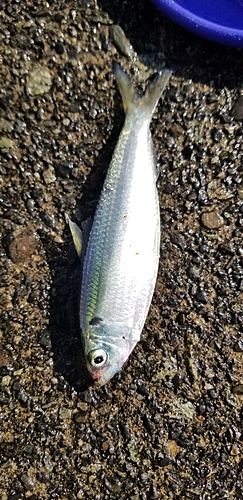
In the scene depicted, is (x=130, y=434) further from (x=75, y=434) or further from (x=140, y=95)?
(x=140, y=95)

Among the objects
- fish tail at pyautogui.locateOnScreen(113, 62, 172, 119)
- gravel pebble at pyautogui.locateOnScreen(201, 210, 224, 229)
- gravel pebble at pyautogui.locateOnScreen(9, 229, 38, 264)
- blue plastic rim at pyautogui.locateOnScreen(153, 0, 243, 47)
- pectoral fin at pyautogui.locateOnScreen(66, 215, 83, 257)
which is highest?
blue plastic rim at pyautogui.locateOnScreen(153, 0, 243, 47)

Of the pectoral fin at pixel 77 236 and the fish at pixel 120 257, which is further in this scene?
the pectoral fin at pixel 77 236

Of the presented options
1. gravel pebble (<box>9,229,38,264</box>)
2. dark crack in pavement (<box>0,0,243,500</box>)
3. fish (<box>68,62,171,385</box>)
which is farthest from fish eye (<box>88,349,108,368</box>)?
gravel pebble (<box>9,229,38,264</box>)

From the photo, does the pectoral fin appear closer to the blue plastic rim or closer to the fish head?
the fish head

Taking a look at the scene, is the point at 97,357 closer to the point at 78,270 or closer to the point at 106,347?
the point at 106,347

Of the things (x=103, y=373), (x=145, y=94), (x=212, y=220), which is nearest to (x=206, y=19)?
(x=145, y=94)

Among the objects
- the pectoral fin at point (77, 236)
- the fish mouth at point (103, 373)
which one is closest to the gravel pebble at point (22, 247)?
the pectoral fin at point (77, 236)

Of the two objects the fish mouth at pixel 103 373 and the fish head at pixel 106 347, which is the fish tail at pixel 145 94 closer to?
the fish head at pixel 106 347
